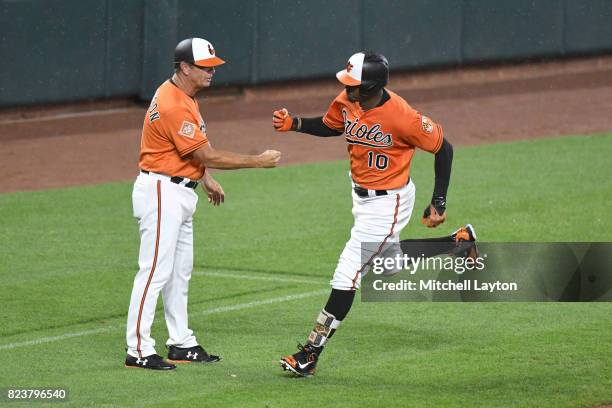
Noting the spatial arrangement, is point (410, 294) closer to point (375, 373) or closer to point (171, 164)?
point (375, 373)

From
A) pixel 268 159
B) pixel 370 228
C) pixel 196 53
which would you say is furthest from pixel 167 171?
pixel 370 228

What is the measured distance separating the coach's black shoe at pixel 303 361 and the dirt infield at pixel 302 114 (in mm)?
7245

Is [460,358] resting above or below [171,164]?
below

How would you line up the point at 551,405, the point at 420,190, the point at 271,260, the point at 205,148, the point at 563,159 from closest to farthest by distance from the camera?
the point at 551,405, the point at 205,148, the point at 271,260, the point at 420,190, the point at 563,159

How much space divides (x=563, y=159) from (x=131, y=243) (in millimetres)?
5946

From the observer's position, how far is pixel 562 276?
377 inches

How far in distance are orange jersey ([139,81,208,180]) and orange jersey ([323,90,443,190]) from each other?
897 mm

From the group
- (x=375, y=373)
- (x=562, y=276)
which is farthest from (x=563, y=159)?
(x=375, y=373)

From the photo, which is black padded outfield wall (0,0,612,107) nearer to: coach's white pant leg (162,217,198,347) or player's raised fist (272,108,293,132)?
player's raised fist (272,108,293,132)

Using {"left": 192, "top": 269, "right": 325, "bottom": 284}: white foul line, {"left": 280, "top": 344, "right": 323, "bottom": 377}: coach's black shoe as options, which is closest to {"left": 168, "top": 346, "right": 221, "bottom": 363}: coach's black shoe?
{"left": 280, "top": 344, "right": 323, "bottom": 377}: coach's black shoe

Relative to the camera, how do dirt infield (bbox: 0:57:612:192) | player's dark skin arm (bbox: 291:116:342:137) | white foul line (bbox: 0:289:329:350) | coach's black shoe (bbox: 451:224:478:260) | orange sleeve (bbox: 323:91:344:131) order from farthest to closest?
1. dirt infield (bbox: 0:57:612:192)
2. coach's black shoe (bbox: 451:224:478:260)
3. white foul line (bbox: 0:289:329:350)
4. player's dark skin arm (bbox: 291:116:342:137)
5. orange sleeve (bbox: 323:91:344:131)

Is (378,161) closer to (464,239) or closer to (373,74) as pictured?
(373,74)

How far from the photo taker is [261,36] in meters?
18.8

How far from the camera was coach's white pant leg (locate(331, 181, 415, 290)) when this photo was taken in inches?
278
